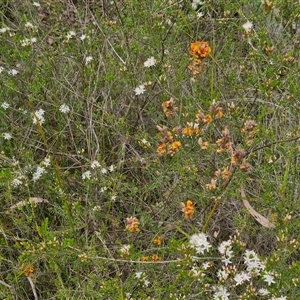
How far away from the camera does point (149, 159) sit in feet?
9.04

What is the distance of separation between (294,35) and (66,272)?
5.94 ft

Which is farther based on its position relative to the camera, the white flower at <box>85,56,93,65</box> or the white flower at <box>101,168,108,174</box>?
the white flower at <box>85,56,93,65</box>

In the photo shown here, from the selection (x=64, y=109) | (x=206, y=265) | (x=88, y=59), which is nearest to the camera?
(x=206, y=265)

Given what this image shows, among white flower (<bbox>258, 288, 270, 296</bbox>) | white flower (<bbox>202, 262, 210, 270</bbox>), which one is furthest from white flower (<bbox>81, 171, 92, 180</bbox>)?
white flower (<bbox>258, 288, 270, 296</bbox>)

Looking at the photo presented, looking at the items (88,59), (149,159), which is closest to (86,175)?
(149,159)

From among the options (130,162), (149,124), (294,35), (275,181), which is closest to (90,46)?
(149,124)

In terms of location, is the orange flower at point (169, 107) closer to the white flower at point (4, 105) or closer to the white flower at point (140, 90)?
the white flower at point (140, 90)

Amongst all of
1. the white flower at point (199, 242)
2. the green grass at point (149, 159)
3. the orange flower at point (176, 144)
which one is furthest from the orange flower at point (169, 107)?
the white flower at point (199, 242)

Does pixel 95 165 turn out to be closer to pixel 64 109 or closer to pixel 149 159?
pixel 149 159

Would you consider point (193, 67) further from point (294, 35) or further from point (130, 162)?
point (294, 35)

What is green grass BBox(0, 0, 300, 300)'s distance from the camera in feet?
7.16

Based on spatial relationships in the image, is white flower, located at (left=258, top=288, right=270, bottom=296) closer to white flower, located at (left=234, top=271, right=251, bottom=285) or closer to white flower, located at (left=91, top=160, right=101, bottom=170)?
white flower, located at (left=234, top=271, right=251, bottom=285)

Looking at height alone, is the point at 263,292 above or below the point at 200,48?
below

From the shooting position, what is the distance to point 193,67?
7.93ft
